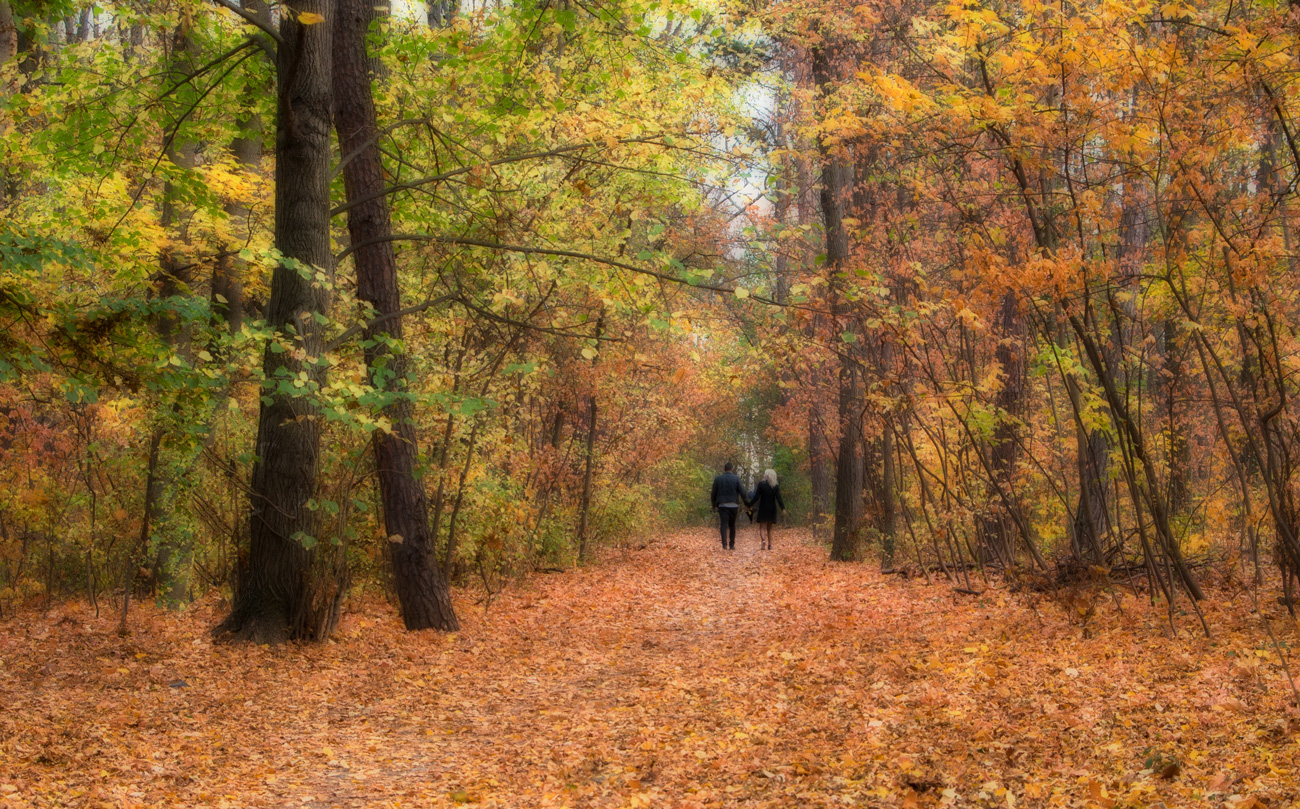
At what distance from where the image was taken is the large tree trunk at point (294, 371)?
7.43 m

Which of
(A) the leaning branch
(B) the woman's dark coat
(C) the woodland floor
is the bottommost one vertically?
(C) the woodland floor

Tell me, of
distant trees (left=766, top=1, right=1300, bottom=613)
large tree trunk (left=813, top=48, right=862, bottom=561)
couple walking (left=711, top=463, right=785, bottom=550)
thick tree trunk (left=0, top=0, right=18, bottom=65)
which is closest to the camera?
distant trees (left=766, top=1, right=1300, bottom=613)

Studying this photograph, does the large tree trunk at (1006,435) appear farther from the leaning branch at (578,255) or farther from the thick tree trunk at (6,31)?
the thick tree trunk at (6,31)

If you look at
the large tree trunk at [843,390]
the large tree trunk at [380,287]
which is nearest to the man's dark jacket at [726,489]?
the large tree trunk at [843,390]

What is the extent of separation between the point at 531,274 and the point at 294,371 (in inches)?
84.5

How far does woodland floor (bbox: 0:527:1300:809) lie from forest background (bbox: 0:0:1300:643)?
2.30 feet

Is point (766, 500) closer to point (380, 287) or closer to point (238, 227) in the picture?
point (238, 227)

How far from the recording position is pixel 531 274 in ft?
27.0

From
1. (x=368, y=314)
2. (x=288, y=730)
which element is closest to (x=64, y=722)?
(x=288, y=730)

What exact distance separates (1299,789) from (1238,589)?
5.09 m

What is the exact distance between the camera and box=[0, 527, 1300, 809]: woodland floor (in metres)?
4.41

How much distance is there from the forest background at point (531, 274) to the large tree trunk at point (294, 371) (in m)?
0.03

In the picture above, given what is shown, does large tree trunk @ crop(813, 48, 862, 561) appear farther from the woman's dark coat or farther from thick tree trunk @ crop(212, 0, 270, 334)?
thick tree trunk @ crop(212, 0, 270, 334)

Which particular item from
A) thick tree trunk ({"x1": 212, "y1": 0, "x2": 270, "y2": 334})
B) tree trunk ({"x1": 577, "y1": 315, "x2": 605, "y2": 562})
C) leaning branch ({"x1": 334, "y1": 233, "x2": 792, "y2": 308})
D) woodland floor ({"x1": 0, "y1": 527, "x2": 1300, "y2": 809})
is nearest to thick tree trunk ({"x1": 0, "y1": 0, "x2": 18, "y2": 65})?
thick tree trunk ({"x1": 212, "y1": 0, "x2": 270, "y2": 334})
